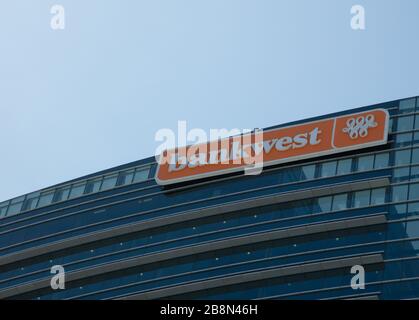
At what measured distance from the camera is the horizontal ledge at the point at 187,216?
64.5 meters

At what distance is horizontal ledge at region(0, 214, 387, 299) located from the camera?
203 ft

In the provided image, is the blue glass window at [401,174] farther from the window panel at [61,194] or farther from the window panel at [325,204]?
the window panel at [61,194]

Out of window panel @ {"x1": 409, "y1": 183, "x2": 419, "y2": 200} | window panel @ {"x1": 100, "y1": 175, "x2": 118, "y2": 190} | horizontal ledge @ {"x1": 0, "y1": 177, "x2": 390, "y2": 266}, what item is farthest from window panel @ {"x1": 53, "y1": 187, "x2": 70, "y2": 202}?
window panel @ {"x1": 409, "y1": 183, "x2": 419, "y2": 200}

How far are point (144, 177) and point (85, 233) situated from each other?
718cm

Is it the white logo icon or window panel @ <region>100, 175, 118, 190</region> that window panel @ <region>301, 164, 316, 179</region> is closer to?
the white logo icon

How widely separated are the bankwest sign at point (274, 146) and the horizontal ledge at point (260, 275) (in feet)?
33.9

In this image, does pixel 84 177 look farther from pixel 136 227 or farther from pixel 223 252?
pixel 223 252

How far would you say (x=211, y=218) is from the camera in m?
69.5

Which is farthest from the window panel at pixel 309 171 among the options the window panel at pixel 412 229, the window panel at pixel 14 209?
the window panel at pixel 14 209

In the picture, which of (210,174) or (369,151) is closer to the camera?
(369,151)

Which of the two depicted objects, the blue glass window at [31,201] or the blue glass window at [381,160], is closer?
the blue glass window at [381,160]

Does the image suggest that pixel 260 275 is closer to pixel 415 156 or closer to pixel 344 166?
pixel 344 166

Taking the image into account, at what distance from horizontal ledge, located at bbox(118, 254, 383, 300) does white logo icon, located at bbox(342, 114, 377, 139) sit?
452 inches
